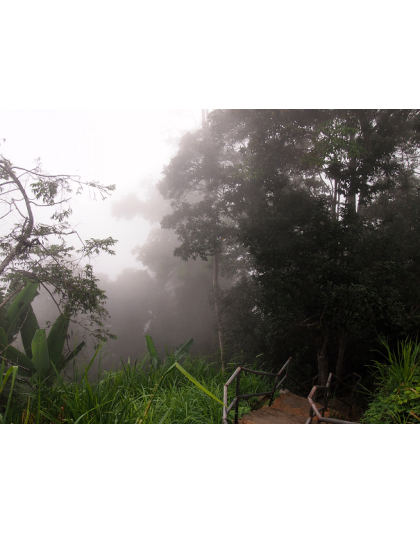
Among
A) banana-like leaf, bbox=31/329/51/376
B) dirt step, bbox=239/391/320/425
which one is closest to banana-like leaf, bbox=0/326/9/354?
→ banana-like leaf, bbox=31/329/51/376

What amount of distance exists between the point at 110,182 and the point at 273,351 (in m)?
3.68

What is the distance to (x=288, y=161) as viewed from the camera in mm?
4945

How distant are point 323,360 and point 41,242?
4296 millimetres

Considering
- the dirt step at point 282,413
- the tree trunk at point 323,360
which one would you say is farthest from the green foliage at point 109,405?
the tree trunk at point 323,360

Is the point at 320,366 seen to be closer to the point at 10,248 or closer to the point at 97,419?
the point at 97,419

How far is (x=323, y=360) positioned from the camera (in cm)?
422

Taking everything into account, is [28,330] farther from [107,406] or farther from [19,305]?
[107,406]

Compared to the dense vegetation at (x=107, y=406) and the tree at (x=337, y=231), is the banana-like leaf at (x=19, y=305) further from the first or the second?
the tree at (x=337, y=231)

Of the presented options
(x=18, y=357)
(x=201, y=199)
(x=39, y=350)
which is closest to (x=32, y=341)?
(x=39, y=350)

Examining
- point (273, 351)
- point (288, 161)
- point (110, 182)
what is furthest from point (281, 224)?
point (110, 182)

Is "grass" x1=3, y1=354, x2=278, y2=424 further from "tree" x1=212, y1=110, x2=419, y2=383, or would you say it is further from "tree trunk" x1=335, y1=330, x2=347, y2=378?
"tree trunk" x1=335, y1=330, x2=347, y2=378

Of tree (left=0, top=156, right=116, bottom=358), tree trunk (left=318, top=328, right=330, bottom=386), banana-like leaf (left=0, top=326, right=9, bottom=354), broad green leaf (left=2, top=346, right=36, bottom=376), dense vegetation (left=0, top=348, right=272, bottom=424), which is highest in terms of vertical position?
tree (left=0, top=156, right=116, bottom=358)

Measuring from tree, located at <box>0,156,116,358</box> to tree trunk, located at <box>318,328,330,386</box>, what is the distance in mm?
3108

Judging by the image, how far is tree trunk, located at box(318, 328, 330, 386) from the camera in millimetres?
4151
